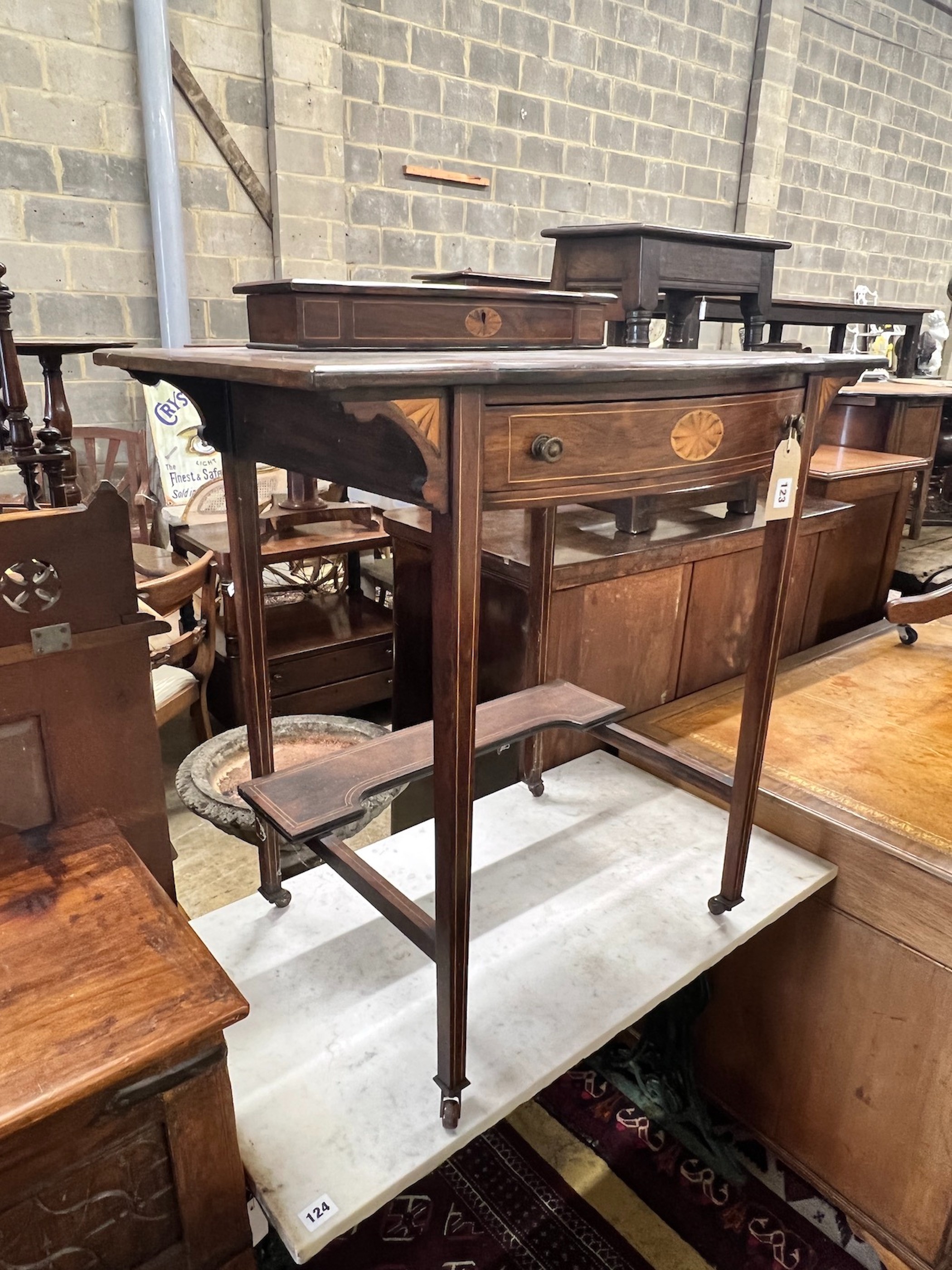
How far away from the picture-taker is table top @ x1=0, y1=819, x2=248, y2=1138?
0.78 meters

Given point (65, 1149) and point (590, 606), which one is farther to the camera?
point (590, 606)

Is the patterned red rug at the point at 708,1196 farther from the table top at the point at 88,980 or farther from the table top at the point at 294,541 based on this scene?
the table top at the point at 294,541

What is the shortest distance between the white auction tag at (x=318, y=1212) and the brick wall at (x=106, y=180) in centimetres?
363

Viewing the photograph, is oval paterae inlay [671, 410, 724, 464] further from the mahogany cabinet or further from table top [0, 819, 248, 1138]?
table top [0, 819, 248, 1138]

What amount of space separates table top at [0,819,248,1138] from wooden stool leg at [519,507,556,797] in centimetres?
79

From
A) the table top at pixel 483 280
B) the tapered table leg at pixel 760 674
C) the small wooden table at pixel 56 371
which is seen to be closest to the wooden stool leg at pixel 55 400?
the small wooden table at pixel 56 371

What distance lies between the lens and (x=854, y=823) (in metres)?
1.51

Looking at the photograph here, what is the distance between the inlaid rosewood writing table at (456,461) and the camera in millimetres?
845

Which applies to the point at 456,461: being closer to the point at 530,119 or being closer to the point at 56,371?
the point at 56,371

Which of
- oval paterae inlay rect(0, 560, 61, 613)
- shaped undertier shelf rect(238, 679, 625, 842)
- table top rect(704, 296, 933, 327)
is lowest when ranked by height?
shaped undertier shelf rect(238, 679, 625, 842)

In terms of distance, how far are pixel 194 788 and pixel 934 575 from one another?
7.41ft

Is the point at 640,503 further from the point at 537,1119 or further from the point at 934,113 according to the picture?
the point at 934,113

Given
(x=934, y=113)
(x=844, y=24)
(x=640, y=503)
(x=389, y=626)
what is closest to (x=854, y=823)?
(x=640, y=503)

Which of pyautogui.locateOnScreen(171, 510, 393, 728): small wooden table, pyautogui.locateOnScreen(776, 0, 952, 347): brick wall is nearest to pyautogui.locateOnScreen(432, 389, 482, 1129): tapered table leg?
pyautogui.locateOnScreen(171, 510, 393, 728): small wooden table
